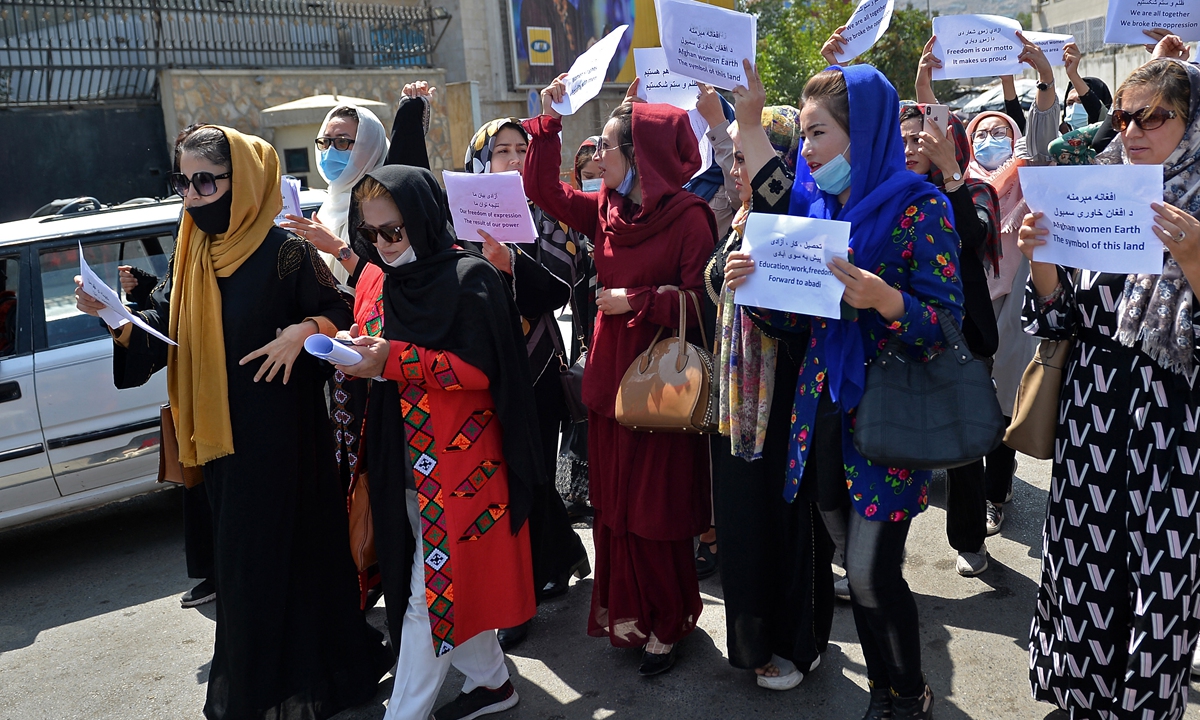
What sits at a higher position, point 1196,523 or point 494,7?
point 494,7

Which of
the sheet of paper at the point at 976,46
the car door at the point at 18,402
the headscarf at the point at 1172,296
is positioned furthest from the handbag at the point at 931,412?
the car door at the point at 18,402

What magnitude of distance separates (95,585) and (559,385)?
2.57m

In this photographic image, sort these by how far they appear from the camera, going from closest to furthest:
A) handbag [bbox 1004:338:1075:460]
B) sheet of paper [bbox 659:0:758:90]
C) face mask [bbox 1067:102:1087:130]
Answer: handbag [bbox 1004:338:1075:460], sheet of paper [bbox 659:0:758:90], face mask [bbox 1067:102:1087:130]

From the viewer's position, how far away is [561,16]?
21516 millimetres

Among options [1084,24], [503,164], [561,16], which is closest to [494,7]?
[561,16]

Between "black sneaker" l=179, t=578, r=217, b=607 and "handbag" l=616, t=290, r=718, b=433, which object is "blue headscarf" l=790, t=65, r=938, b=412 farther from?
"black sneaker" l=179, t=578, r=217, b=607

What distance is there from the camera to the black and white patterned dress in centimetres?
254

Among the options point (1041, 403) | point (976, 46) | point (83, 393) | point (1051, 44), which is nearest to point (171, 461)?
point (83, 393)

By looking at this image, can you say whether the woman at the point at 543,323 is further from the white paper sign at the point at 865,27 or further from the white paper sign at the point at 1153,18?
the white paper sign at the point at 1153,18

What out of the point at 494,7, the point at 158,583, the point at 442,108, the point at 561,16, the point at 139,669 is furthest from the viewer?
the point at 561,16

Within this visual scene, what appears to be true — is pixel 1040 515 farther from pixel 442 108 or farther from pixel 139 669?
pixel 442 108

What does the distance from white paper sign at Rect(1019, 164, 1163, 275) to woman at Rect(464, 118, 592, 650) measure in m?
1.85

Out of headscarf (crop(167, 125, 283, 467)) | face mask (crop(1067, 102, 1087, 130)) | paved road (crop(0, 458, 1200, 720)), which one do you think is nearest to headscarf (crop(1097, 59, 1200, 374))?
paved road (crop(0, 458, 1200, 720))

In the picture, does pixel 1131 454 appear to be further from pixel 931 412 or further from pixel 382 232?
pixel 382 232
